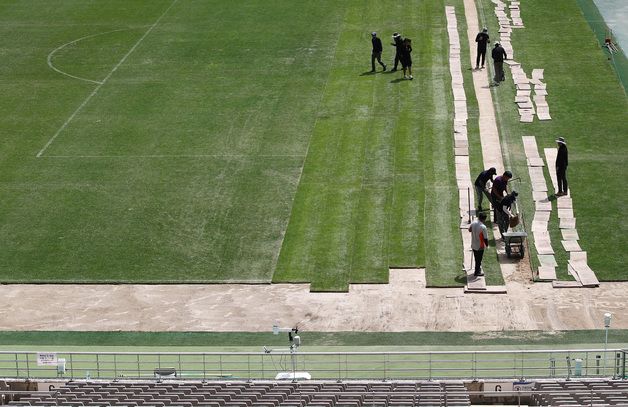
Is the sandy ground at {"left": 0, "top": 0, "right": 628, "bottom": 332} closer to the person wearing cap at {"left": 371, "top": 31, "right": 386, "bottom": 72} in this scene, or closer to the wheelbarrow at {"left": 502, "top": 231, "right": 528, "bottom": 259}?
the wheelbarrow at {"left": 502, "top": 231, "right": 528, "bottom": 259}

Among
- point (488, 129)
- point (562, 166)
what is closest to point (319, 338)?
point (562, 166)

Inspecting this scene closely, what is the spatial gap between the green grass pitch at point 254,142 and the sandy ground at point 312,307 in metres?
0.71

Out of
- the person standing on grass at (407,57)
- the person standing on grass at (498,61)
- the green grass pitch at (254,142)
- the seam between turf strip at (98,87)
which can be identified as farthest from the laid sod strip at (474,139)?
the seam between turf strip at (98,87)

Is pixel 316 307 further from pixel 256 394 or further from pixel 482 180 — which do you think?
pixel 256 394

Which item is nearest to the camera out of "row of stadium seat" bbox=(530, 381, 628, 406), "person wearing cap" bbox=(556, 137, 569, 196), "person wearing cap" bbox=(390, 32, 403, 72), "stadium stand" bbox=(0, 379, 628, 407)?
"row of stadium seat" bbox=(530, 381, 628, 406)

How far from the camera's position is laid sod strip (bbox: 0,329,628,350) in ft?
104

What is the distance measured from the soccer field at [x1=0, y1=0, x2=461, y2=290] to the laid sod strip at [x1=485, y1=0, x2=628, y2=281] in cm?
304

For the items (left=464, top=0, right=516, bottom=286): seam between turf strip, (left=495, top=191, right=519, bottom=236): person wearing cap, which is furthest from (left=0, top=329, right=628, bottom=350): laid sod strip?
(left=495, top=191, right=519, bottom=236): person wearing cap

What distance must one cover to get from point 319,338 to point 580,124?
17.7 meters

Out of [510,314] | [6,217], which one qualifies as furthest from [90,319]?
[510,314]

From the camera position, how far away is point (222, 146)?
45062 mm

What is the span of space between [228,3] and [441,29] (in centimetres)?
1207

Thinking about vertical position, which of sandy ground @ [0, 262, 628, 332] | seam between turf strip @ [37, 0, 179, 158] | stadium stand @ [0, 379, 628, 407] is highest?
stadium stand @ [0, 379, 628, 407]

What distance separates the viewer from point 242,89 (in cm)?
5069
